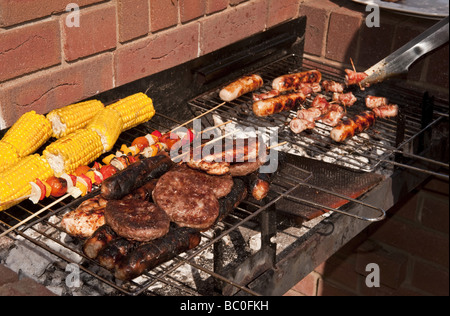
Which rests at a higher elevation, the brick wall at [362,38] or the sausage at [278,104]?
the brick wall at [362,38]

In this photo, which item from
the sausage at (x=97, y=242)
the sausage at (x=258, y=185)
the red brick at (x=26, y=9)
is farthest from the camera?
the red brick at (x=26, y=9)

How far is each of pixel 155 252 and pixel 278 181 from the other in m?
0.96

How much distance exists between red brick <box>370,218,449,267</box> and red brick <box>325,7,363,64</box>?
1.40 m

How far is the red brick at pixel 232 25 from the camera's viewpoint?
455 centimetres

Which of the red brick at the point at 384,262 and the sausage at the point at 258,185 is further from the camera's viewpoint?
the red brick at the point at 384,262

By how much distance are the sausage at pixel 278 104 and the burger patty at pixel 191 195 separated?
117cm

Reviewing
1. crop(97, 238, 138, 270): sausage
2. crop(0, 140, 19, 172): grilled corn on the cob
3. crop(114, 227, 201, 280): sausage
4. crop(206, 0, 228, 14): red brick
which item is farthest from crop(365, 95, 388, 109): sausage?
crop(0, 140, 19, 172): grilled corn on the cob

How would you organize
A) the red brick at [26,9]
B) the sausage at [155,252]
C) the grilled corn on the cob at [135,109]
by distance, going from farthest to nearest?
the grilled corn on the cob at [135,109], the red brick at [26,9], the sausage at [155,252]

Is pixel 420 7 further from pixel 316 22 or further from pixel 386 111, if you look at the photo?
pixel 316 22

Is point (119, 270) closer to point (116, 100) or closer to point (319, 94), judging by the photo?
point (116, 100)

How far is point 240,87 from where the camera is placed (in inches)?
173

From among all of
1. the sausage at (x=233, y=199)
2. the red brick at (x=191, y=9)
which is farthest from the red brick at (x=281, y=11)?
the sausage at (x=233, y=199)

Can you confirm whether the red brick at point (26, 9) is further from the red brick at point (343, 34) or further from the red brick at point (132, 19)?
the red brick at point (343, 34)

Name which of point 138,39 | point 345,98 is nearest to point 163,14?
point 138,39
